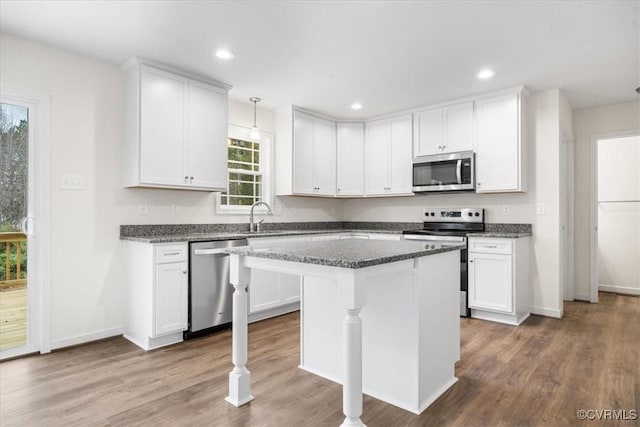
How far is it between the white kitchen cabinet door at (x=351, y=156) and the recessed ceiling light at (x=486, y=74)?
1.87m

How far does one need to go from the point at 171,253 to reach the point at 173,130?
1123 millimetres

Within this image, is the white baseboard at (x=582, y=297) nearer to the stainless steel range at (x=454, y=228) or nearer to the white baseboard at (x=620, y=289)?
the white baseboard at (x=620, y=289)

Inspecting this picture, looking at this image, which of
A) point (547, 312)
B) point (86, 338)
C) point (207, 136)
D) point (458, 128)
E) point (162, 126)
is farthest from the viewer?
point (458, 128)

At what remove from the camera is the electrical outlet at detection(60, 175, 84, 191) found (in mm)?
2973

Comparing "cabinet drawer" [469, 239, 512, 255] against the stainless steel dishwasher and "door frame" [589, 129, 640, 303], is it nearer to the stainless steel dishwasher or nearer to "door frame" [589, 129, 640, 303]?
"door frame" [589, 129, 640, 303]

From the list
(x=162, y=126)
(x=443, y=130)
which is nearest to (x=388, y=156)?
(x=443, y=130)

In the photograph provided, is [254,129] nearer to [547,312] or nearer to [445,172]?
[445,172]

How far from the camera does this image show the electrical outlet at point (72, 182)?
297 cm

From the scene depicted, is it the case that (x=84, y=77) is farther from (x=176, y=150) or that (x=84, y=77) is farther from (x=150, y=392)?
(x=150, y=392)

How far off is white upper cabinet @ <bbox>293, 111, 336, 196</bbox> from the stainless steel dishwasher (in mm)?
1532

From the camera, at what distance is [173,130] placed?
334 centimetres

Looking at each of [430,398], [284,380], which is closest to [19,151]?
[284,380]

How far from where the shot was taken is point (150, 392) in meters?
2.22

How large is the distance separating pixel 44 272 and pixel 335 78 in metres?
3.00
